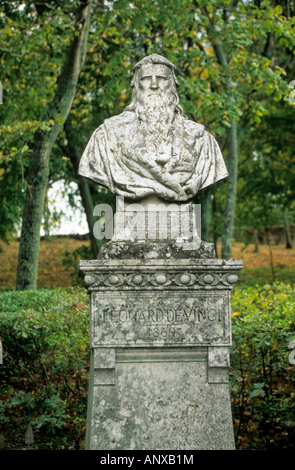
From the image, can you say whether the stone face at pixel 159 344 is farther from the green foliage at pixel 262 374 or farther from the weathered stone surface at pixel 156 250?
the green foliage at pixel 262 374

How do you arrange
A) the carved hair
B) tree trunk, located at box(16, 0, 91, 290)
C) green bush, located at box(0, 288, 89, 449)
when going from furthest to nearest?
tree trunk, located at box(16, 0, 91, 290)
green bush, located at box(0, 288, 89, 449)
the carved hair

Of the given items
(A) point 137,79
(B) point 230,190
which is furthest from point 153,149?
(B) point 230,190

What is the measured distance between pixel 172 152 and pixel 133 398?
2.22m

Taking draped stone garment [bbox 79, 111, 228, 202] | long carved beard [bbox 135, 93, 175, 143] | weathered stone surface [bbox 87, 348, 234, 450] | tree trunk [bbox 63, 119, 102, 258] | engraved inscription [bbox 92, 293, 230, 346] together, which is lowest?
weathered stone surface [bbox 87, 348, 234, 450]

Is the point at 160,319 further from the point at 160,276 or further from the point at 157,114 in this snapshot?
the point at 157,114

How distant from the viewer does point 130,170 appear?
614cm

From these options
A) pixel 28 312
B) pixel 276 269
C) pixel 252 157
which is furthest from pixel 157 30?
pixel 28 312

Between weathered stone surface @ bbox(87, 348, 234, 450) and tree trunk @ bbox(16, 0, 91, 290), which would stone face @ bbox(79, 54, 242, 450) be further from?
tree trunk @ bbox(16, 0, 91, 290)

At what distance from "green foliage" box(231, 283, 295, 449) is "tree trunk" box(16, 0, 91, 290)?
195 inches

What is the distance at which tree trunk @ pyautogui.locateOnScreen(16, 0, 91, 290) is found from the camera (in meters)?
12.0

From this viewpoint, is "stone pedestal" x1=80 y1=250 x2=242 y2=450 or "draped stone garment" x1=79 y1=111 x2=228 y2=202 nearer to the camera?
"stone pedestal" x1=80 y1=250 x2=242 y2=450

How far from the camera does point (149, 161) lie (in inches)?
239

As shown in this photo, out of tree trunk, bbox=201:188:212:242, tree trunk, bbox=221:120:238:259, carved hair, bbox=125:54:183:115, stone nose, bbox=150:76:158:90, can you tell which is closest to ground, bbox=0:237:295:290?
tree trunk, bbox=201:188:212:242

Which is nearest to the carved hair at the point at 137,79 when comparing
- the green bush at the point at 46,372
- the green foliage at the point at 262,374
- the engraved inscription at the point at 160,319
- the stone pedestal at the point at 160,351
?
the stone pedestal at the point at 160,351
